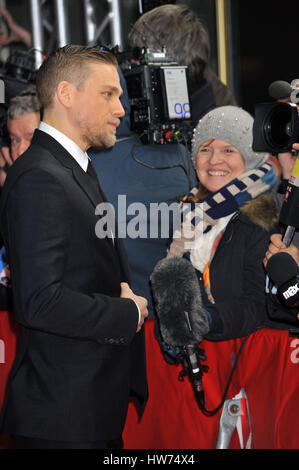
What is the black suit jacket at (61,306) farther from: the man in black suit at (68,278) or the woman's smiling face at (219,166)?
the woman's smiling face at (219,166)

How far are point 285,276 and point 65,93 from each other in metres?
0.81

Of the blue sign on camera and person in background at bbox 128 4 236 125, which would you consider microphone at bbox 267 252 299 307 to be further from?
person in background at bbox 128 4 236 125

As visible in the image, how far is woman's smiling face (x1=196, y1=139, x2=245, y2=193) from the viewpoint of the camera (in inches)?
103

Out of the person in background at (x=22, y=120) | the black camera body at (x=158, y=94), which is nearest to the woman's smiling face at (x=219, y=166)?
the black camera body at (x=158, y=94)

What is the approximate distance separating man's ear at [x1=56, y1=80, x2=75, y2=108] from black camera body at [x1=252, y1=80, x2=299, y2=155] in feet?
1.79

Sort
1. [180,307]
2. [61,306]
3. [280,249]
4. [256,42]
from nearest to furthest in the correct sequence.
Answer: [61,306] < [280,249] < [180,307] < [256,42]

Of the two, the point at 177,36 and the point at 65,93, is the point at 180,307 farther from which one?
the point at 177,36

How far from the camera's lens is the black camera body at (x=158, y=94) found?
2721mm

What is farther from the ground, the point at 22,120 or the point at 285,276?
the point at 22,120

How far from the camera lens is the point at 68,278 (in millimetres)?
1713

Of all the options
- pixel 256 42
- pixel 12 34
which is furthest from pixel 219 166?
pixel 12 34

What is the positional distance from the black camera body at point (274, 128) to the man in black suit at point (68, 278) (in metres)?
0.43

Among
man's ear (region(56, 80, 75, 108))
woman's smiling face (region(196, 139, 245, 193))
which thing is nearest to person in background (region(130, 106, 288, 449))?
woman's smiling face (region(196, 139, 245, 193))

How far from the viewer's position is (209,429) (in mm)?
2252
